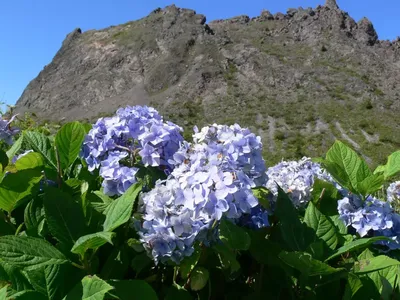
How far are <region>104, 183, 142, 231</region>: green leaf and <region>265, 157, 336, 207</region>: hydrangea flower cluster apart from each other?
459 millimetres

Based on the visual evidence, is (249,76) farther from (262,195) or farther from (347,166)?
(262,195)

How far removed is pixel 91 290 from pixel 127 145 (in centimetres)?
57

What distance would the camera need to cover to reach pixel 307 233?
1.31 meters

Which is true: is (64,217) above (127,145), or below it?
below

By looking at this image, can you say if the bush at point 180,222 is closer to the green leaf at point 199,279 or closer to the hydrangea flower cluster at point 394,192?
the green leaf at point 199,279

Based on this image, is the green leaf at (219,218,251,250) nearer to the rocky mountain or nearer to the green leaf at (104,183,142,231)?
the green leaf at (104,183,142,231)

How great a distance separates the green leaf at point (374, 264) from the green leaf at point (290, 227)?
14cm

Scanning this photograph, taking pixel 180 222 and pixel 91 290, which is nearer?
pixel 91 290

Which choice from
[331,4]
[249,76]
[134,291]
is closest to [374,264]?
[134,291]

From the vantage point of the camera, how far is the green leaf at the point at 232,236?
1.11 metres

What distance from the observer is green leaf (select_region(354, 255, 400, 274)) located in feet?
3.84

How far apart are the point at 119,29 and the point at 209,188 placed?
89.0 m

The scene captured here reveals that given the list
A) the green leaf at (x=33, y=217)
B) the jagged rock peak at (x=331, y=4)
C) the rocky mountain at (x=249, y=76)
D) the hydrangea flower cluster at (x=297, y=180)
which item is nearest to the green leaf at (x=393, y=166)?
the hydrangea flower cluster at (x=297, y=180)

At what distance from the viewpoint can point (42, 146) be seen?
1.59 m
